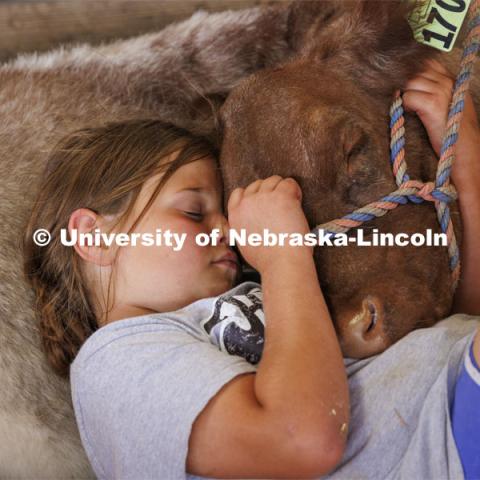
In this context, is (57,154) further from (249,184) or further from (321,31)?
(321,31)

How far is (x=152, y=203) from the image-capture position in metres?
1.71

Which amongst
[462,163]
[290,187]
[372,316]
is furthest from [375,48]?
[372,316]

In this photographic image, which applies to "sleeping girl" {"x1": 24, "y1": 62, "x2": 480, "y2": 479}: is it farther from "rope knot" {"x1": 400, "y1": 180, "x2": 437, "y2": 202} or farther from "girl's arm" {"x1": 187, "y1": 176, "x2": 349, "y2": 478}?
"rope knot" {"x1": 400, "y1": 180, "x2": 437, "y2": 202}

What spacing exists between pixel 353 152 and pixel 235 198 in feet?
0.96

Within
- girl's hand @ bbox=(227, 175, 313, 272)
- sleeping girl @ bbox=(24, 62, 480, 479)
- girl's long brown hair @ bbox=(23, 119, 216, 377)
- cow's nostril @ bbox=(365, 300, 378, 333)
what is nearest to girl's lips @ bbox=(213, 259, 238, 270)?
sleeping girl @ bbox=(24, 62, 480, 479)

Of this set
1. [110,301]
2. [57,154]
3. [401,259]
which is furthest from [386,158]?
[57,154]

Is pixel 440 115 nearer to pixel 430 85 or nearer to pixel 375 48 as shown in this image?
pixel 430 85

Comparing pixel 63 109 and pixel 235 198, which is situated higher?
pixel 235 198

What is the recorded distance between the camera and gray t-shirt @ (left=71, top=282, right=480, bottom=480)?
135 centimetres

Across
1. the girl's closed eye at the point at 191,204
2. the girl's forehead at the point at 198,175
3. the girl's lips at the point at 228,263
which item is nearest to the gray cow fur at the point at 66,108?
the girl's forehead at the point at 198,175

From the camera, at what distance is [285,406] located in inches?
50.8

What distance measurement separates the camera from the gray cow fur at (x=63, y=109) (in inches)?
68.4

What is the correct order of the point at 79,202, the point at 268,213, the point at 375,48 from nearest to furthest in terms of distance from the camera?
the point at 268,213, the point at 79,202, the point at 375,48

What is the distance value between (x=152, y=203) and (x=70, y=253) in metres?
0.25
